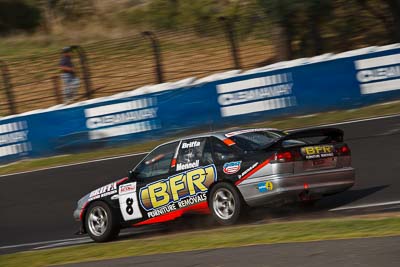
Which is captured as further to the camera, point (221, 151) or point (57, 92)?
point (57, 92)

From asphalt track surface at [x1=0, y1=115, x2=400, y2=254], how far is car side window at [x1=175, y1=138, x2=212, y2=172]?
1.16 m

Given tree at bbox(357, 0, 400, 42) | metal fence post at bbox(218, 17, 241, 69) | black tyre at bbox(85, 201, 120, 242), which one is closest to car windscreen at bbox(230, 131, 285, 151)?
black tyre at bbox(85, 201, 120, 242)

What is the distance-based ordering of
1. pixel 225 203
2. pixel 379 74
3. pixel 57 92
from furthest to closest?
pixel 57 92
pixel 379 74
pixel 225 203

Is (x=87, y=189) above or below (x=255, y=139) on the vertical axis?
below

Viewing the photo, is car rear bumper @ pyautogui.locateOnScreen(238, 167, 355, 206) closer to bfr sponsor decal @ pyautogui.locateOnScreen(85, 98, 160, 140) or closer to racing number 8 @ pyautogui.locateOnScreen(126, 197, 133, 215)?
racing number 8 @ pyautogui.locateOnScreen(126, 197, 133, 215)

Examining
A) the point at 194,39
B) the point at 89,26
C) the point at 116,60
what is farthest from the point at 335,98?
the point at 89,26

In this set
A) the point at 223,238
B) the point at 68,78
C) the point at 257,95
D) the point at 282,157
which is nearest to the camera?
the point at 223,238

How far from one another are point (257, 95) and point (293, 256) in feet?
39.1

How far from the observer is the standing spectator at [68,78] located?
74.1 ft

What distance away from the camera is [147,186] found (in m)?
11.0

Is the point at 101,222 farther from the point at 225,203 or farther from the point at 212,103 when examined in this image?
the point at 212,103

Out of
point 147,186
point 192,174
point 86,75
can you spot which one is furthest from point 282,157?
point 86,75

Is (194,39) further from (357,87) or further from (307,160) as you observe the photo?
(307,160)

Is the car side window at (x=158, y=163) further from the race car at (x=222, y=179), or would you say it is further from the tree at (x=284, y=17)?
the tree at (x=284, y=17)
